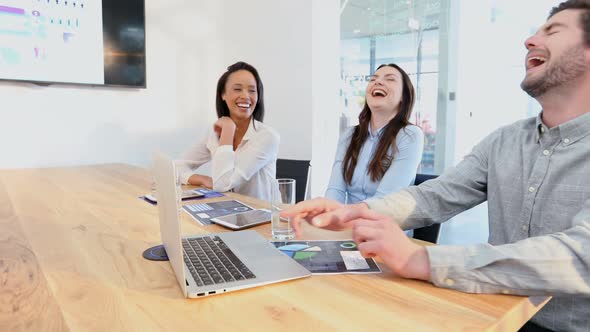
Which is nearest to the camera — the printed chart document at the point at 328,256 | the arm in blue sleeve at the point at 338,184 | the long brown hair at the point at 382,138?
the printed chart document at the point at 328,256

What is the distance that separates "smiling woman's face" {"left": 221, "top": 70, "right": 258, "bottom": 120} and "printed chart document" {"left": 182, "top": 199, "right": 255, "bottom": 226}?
966 millimetres

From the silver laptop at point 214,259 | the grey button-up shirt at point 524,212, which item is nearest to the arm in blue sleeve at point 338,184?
the grey button-up shirt at point 524,212

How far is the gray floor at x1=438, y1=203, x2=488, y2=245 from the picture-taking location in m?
2.67

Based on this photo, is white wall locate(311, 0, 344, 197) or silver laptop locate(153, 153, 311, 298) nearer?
silver laptop locate(153, 153, 311, 298)

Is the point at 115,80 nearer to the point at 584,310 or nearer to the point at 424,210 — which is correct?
the point at 424,210

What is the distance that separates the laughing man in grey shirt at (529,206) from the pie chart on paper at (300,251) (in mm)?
63

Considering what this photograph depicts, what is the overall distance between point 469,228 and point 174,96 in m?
2.52

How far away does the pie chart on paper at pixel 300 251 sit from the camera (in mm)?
918

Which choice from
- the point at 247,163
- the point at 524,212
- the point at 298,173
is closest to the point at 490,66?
the point at 298,173

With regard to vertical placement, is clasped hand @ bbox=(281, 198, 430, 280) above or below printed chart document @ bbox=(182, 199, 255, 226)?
above

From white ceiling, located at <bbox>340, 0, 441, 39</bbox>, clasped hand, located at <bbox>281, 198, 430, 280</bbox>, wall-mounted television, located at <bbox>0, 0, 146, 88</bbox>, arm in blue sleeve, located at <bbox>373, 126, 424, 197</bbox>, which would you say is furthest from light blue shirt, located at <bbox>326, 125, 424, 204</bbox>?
wall-mounted television, located at <bbox>0, 0, 146, 88</bbox>

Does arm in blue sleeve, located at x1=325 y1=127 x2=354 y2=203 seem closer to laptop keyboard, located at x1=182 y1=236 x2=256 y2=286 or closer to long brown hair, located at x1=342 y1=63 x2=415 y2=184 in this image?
long brown hair, located at x1=342 y1=63 x2=415 y2=184

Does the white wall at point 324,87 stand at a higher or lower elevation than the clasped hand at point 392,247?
higher

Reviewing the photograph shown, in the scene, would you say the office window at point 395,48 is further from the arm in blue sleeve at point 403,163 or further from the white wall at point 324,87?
the arm in blue sleeve at point 403,163
